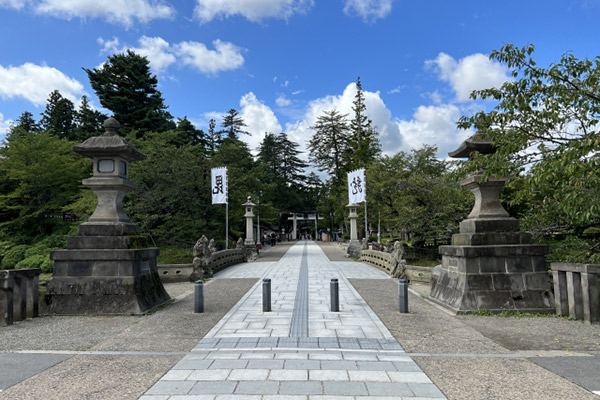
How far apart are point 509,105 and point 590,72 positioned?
1032mm

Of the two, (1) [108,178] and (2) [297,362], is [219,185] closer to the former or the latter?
(1) [108,178]

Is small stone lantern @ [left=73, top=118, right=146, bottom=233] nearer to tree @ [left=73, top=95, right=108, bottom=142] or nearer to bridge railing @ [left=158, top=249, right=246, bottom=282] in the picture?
bridge railing @ [left=158, top=249, right=246, bottom=282]

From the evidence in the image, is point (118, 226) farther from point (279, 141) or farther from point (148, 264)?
point (279, 141)

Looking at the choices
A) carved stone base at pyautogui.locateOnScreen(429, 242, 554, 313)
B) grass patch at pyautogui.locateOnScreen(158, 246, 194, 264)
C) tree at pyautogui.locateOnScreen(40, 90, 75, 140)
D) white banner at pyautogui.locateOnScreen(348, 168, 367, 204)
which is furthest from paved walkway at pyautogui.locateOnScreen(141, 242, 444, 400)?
tree at pyautogui.locateOnScreen(40, 90, 75, 140)

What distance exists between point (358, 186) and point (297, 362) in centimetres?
1753

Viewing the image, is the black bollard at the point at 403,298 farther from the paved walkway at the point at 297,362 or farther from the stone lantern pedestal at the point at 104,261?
the stone lantern pedestal at the point at 104,261

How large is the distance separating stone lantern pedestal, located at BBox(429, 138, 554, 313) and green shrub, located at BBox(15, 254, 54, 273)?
19.9 meters

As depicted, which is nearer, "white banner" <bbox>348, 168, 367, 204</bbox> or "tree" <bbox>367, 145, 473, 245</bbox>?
"tree" <bbox>367, 145, 473, 245</bbox>

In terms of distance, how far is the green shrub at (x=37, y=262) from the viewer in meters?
19.4

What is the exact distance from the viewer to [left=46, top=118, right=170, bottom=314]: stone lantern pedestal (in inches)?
282

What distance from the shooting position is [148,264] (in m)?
8.17

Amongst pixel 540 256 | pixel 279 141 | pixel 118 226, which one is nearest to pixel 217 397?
pixel 118 226

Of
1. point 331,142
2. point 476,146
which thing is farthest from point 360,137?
point 476,146

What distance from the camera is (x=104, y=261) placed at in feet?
24.0
